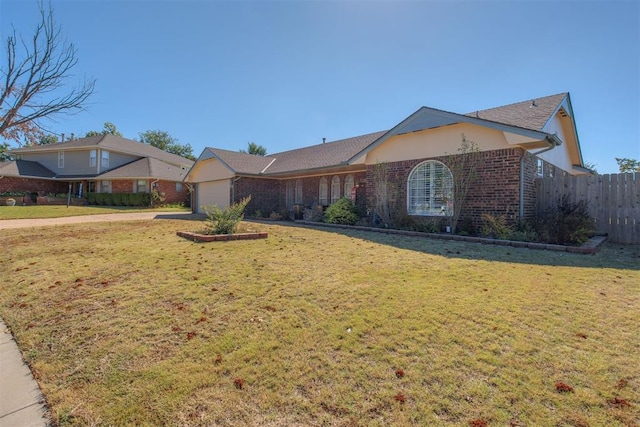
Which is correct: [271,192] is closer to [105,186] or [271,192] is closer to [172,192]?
[172,192]

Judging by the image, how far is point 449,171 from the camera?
10609 mm

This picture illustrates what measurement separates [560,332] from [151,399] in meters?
3.77

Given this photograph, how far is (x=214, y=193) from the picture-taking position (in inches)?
800

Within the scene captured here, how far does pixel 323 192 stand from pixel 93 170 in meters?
24.5

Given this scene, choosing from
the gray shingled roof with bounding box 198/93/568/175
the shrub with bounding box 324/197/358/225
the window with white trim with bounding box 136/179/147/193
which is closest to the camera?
the gray shingled roof with bounding box 198/93/568/175

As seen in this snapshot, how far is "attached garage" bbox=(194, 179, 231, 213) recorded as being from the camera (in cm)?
1905

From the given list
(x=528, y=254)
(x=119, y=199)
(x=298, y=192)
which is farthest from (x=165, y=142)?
(x=528, y=254)

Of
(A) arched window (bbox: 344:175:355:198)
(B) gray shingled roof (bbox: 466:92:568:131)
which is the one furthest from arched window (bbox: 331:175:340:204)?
(B) gray shingled roof (bbox: 466:92:568:131)

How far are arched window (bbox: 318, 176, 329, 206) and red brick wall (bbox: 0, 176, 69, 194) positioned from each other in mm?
28393

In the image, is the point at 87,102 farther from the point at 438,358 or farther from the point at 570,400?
the point at 570,400

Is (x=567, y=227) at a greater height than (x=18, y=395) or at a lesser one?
greater

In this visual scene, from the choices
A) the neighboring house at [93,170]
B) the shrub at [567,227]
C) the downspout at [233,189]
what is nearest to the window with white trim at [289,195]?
the downspout at [233,189]

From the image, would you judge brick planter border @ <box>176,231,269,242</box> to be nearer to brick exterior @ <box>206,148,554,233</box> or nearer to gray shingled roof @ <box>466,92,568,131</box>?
brick exterior @ <box>206,148,554,233</box>

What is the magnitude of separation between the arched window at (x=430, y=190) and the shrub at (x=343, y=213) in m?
2.45
